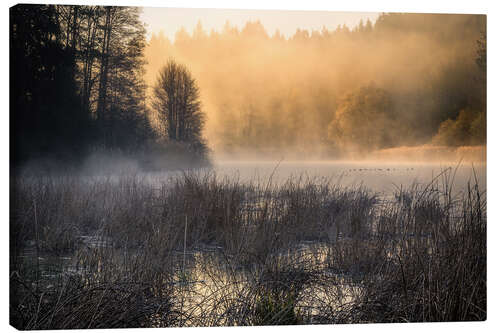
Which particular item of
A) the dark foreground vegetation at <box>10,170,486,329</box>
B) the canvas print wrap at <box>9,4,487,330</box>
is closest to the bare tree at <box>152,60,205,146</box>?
the canvas print wrap at <box>9,4,487,330</box>

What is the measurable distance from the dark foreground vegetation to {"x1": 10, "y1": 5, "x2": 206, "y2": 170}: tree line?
0.85 feet

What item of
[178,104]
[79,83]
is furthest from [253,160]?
[79,83]

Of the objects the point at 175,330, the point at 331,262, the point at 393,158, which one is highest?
the point at 393,158

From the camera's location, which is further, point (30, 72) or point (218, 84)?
point (218, 84)

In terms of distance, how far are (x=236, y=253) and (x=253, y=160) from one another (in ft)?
2.46

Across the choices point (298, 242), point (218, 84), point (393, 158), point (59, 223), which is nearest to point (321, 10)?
point (218, 84)

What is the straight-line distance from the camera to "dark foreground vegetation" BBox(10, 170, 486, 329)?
342 centimetres

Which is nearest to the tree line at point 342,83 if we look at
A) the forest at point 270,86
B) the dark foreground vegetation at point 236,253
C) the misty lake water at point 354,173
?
the forest at point 270,86

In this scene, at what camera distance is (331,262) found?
12.7 ft

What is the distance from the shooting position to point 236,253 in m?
3.90

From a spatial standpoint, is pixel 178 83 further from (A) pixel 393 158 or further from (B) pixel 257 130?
(A) pixel 393 158

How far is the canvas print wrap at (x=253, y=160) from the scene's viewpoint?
3553 mm

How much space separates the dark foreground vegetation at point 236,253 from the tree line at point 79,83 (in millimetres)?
258
